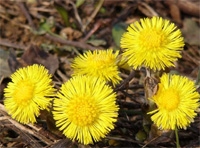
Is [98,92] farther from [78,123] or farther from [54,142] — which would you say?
[54,142]

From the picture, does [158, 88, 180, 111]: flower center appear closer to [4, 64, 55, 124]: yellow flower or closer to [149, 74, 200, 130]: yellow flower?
[149, 74, 200, 130]: yellow flower

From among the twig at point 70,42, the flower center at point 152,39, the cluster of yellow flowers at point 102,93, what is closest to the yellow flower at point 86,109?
the cluster of yellow flowers at point 102,93

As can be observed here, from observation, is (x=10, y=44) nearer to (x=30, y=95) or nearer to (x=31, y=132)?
(x=31, y=132)

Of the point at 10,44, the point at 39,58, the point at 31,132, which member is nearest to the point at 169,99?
the point at 31,132

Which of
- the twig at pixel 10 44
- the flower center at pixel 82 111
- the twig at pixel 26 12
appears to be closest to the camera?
the flower center at pixel 82 111

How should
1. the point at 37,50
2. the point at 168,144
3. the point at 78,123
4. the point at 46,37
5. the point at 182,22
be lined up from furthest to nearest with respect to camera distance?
the point at 182,22
the point at 46,37
the point at 37,50
the point at 168,144
the point at 78,123

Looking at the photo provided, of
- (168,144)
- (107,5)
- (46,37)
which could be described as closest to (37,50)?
(46,37)

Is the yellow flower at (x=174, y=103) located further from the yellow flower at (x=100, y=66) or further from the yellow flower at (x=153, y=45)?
the yellow flower at (x=100, y=66)

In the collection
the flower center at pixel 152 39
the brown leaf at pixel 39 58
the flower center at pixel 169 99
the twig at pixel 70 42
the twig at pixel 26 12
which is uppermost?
the twig at pixel 26 12
